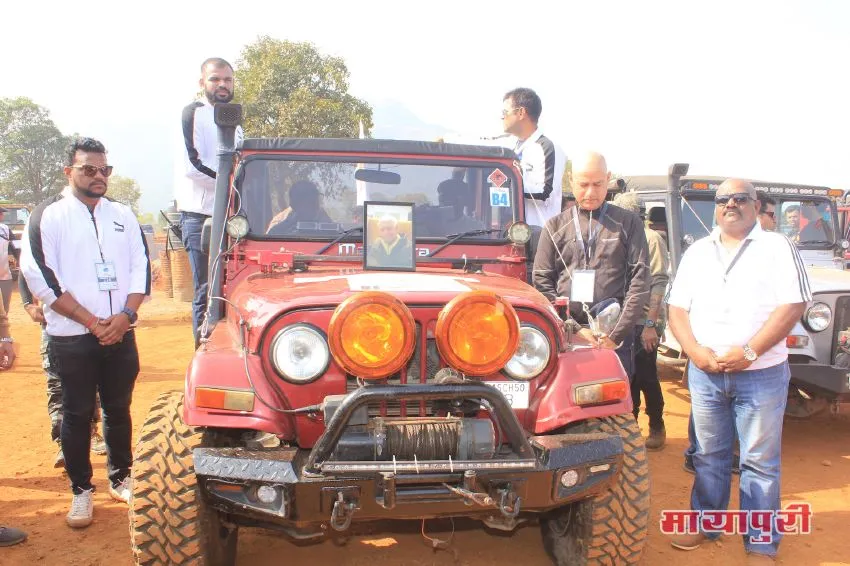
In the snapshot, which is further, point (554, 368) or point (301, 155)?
point (301, 155)

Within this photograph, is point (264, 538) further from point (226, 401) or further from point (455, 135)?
point (455, 135)

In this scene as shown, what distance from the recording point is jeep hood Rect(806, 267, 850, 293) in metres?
4.72

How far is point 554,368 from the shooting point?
2.62m

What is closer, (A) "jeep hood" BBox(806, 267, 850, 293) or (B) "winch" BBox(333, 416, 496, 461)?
(B) "winch" BBox(333, 416, 496, 461)

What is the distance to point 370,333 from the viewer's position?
2.21 meters

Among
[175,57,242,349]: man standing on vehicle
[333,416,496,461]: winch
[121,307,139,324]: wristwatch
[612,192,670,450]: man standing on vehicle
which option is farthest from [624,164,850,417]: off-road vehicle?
[121,307,139,324]: wristwatch

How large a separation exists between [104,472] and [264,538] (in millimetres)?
1689

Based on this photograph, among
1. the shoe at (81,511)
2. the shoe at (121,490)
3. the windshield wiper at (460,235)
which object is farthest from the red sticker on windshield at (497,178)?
the shoe at (81,511)

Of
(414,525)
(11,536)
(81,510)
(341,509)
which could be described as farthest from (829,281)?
(11,536)

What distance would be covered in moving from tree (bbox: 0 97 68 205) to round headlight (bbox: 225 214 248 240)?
41.4 metres

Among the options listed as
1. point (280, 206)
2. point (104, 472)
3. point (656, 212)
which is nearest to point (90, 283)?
point (280, 206)

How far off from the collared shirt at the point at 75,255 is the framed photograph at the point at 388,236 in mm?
1463

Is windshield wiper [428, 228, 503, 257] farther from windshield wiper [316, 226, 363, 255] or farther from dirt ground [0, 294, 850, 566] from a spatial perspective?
dirt ground [0, 294, 850, 566]

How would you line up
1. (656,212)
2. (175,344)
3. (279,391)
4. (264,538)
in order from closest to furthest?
(279,391)
(264,538)
(656,212)
(175,344)
